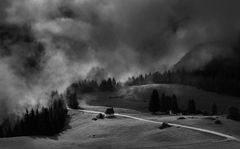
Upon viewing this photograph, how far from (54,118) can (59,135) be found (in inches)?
861

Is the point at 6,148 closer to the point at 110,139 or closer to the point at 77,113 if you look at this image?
the point at 110,139

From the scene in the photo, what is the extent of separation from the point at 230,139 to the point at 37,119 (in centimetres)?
8565

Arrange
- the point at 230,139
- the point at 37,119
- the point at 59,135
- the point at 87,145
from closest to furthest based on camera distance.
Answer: the point at 230,139 < the point at 87,145 < the point at 59,135 < the point at 37,119

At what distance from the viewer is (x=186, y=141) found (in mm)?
105938

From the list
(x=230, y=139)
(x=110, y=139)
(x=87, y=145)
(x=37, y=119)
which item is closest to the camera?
(x=230, y=139)

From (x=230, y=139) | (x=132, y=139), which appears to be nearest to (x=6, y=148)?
(x=132, y=139)

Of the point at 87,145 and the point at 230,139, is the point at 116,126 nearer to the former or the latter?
the point at 87,145

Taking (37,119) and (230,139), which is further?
(37,119)

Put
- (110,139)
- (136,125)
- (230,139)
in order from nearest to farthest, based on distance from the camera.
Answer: (230,139) → (110,139) → (136,125)

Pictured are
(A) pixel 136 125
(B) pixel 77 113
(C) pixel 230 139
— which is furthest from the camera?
(B) pixel 77 113

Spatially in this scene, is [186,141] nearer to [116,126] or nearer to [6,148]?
[116,126]

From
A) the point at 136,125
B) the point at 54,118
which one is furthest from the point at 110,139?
the point at 54,118

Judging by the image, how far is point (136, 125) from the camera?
138 metres

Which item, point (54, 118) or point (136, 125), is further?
point (54, 118)
